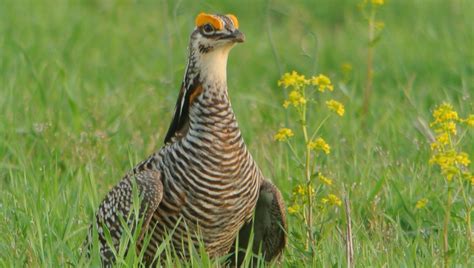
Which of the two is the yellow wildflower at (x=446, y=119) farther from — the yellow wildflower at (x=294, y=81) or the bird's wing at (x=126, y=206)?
the bird's wing at (x=126, y=206)

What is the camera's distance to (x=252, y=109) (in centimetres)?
833

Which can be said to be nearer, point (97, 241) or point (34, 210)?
point (97, 241)

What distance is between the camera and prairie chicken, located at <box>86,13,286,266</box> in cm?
545

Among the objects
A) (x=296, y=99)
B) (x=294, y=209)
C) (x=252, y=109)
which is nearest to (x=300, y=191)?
(x=294, y=209)

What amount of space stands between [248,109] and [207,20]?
2.77 metres

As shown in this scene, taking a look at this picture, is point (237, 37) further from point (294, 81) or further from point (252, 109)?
point (252, 109)

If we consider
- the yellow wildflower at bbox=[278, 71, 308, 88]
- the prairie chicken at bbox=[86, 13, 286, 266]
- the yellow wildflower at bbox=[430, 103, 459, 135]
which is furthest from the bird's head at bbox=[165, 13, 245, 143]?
the yellow wildflower at bbox=[430, 103, 459, 135]

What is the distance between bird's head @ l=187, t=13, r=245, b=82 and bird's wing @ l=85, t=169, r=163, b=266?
52 cm

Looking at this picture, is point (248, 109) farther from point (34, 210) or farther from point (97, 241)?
point (97, 241)

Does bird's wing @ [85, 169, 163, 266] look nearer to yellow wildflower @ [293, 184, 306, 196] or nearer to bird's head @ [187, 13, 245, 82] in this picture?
bird's head @ [187, 13, 245, 82]

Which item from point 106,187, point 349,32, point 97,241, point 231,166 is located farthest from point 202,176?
point 349,32

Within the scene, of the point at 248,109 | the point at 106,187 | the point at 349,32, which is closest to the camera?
the point at 106,187

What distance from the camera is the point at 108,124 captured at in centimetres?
777

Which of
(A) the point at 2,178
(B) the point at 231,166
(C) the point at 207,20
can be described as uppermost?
(C) the point at 207,20
